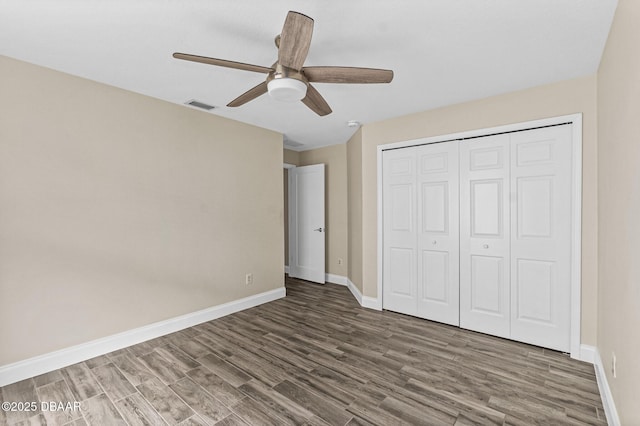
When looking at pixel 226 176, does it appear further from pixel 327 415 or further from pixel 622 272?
pixel 622 272

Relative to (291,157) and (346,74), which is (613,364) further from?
(291,157)

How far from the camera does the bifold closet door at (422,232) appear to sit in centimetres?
334

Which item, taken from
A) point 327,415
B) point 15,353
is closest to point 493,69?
point 327,415

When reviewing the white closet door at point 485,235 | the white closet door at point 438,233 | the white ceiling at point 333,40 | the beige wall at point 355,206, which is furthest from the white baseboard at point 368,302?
the white ceiling at point 333,40

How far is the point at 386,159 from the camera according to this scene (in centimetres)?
380

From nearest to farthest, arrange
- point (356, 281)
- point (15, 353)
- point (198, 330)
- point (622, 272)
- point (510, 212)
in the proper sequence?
point (622, 272), point (15, 353), point (510, 212), point (198, 330), point (356, 281)

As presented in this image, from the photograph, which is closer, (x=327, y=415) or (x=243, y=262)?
(x=327, y=415)

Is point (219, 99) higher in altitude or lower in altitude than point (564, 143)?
higher

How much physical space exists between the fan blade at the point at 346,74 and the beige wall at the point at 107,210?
6.68ft

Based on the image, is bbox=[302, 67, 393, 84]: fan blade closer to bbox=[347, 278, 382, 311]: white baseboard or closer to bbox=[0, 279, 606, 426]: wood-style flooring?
bbox=[0, 279, 606, 426]: wood-style flooring

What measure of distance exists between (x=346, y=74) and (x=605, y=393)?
264cm

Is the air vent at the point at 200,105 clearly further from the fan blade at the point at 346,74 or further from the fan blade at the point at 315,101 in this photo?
the fan blade at the point at 346,74

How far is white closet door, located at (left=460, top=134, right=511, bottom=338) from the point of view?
3.00 metres

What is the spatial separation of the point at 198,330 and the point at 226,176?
1.78m
